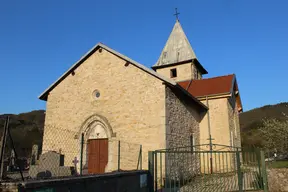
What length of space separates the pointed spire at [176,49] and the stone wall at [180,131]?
1071cm

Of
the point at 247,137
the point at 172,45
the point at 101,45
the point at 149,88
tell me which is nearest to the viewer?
the point at 149,88

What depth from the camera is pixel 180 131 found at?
1378 centimetres

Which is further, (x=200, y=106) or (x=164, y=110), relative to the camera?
(x=200, y=106)

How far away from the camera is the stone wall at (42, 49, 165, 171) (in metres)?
12.6

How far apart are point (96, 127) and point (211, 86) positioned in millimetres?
9601

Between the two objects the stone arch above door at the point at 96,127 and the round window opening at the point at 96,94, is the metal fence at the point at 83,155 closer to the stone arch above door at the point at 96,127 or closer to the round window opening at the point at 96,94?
the stone arch above door at the point at 96,127

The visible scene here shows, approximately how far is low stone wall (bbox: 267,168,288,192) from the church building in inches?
181

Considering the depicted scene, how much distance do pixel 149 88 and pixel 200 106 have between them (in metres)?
5.58

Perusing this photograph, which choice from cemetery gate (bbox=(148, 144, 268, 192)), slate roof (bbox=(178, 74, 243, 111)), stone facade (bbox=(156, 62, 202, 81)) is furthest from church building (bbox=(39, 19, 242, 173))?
stone facade (bbox=(156, 62, 202, 81))

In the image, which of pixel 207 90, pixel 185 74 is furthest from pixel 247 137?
pixel 207 90

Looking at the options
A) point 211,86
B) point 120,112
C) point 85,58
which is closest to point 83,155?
point 120,112

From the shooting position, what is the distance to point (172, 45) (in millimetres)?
28172

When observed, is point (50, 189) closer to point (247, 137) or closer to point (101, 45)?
point (101, 45)

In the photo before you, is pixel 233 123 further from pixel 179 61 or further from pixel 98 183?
pixel 98 183
